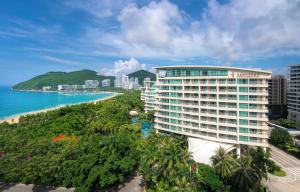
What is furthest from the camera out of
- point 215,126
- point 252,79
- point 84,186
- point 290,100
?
point 290,100

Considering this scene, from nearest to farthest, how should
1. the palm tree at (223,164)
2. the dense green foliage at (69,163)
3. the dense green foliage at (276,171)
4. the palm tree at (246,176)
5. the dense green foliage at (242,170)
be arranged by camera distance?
the palm tree at (246,176), the dense green foliage at (242,170), the dense green foliage at (69,163), the palm tree at (223,164), the dense green foliage at (276,171)

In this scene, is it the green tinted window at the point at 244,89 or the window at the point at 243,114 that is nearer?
the window at the point at 243,114

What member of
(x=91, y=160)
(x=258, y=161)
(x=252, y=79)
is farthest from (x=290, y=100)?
(x=91, y=160)

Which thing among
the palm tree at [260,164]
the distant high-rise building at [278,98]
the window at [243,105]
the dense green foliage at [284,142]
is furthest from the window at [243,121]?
the distant high-rise building at [278,98]

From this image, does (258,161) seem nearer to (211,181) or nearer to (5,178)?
(211,181)

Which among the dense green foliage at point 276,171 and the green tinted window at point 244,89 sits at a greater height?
the green tinted window at point 244,89

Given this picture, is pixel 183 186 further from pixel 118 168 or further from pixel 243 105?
pixel 243 105

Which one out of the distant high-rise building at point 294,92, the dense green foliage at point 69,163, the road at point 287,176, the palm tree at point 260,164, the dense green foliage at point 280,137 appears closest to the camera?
the palm tree at point 260,164

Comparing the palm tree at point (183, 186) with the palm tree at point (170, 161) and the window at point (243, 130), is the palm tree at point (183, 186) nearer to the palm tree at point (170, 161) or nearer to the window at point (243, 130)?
the palm tree at point (170, 161)

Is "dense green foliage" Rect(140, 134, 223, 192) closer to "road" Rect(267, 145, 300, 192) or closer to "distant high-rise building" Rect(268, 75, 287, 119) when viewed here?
"road" Rect(267, 145, 300, 192)
